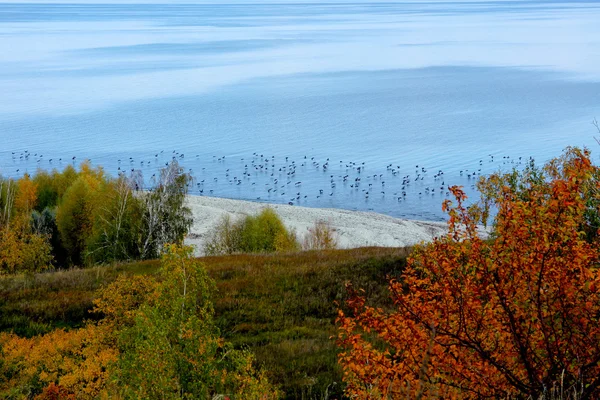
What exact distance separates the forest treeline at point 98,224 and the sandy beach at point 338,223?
1335 cm

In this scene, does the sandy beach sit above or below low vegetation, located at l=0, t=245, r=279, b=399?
above

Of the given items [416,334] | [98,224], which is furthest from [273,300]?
[98,224]

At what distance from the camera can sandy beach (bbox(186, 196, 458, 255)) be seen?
74062mm

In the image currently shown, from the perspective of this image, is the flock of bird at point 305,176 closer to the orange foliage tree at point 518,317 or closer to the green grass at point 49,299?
the green grass at point 49,299

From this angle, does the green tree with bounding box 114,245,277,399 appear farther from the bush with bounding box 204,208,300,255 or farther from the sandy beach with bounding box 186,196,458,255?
the sandy beach with bounding box 186,196,458,255

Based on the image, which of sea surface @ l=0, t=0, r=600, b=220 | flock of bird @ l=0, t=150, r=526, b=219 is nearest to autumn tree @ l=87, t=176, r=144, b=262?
flock of bird @ l=0, t=150, r=526, b=219

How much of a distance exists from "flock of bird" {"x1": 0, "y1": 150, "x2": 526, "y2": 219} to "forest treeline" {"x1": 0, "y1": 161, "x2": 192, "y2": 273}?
30.1 meters

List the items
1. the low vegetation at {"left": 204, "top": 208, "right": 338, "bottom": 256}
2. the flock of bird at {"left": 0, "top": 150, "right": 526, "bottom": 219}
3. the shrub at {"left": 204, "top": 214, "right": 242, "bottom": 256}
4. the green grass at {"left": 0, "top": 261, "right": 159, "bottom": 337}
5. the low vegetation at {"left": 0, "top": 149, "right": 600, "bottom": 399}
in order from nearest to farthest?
the low vegetation at {"left": 0, "top": 149, "right": 600, "bottom": 399} < the green grass at {"left": 0, "top": 261, "right": 159, "bottom": 337} < the shrub at {"left": 204, "top": 214, "right": 242, "bottom": 256} < the low vegetation at {"left": 204, "top": 208, "right": 338, "bottom": 256} < the flock of bird at {"left": 0, "top": 150, "right": 526, "bottom": 219}

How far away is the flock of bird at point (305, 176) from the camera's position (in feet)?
314

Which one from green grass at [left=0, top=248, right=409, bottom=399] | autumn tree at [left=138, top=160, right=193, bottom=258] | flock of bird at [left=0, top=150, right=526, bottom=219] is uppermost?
flock of bird at [left=0, top=150, right=526, bottom=219]

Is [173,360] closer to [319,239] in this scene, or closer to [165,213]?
[165,213]

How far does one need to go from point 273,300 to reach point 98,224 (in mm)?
32625

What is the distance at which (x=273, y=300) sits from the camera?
29.8 m

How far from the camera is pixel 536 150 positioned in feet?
348
